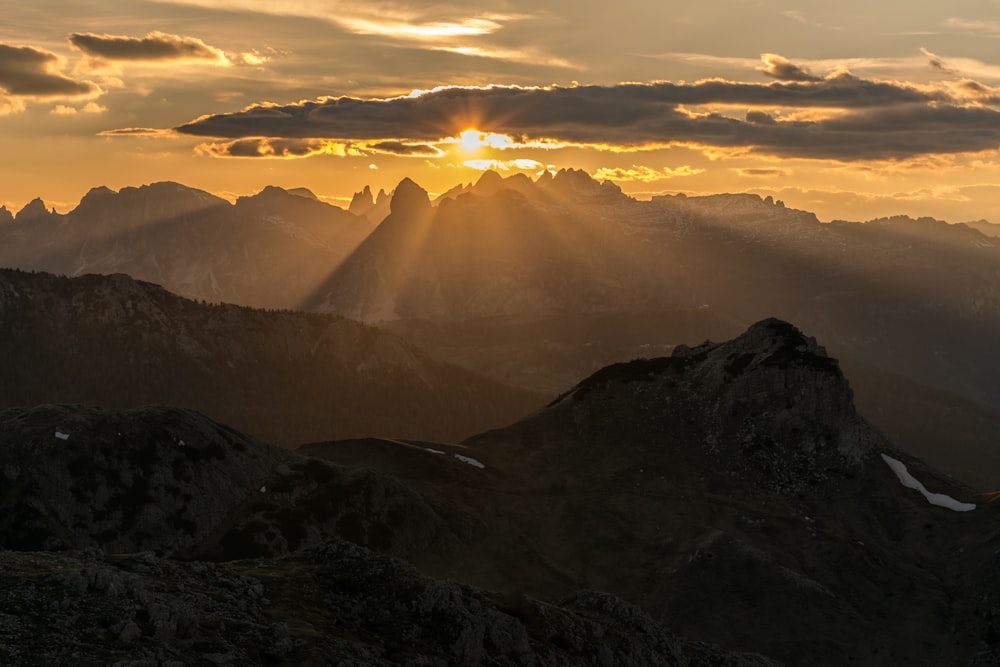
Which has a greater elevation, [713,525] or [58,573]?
[58,573]

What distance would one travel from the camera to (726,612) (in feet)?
536

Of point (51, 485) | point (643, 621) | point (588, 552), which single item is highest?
point (643, 621)

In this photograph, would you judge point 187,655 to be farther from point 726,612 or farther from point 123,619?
point 726,612

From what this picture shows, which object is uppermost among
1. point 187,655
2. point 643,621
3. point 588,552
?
point 187,655

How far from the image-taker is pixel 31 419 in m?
186

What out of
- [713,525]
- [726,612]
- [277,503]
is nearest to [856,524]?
[713,525]

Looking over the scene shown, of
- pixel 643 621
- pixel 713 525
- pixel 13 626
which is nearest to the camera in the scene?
pixel 13 626

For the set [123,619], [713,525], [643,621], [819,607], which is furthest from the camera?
[713,525]

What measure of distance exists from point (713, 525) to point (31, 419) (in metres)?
127

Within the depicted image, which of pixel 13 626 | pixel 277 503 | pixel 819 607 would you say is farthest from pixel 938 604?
pixel 13 626

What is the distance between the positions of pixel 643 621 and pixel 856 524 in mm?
121921

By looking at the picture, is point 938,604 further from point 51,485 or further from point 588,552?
point 51,485

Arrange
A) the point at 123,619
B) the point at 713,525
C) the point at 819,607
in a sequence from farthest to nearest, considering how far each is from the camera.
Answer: the point at 713,525 → the point at 819,607 → the point at 123,619

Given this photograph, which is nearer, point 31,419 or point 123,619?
point 123,619
